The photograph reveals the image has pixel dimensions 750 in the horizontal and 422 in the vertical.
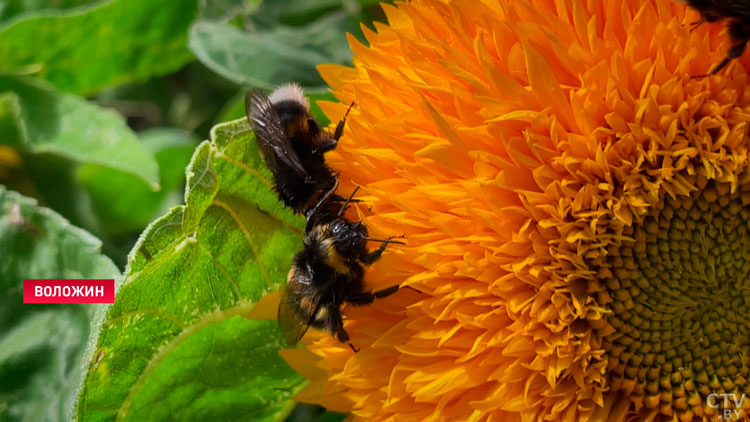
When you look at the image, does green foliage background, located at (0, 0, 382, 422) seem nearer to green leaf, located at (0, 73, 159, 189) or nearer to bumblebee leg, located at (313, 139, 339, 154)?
green leaf, located at (0, 73, 159, 189)

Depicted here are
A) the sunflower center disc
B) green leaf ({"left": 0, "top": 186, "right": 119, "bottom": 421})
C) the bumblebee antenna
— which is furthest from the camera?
green leaf ({"left": 0, "top": 186, "right": 119, "bottom": 421})

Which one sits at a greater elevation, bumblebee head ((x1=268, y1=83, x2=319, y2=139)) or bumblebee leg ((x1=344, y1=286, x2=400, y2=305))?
bumblebee head ((x1=268, y1=83, x2=319, y2=139))

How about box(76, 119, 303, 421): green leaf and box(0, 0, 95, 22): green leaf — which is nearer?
box(76, 119, 303, 421): green leaf

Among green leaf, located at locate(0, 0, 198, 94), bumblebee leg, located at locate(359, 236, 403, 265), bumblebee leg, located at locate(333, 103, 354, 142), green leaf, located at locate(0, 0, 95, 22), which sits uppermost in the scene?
green leaf, located at locate(0, 0, 95, 22)

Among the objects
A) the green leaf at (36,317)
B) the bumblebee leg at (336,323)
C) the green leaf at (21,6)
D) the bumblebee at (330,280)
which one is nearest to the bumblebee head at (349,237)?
the bumblebee at (330,280)

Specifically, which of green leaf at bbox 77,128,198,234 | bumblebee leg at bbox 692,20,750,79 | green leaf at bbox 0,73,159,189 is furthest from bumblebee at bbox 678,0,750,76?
green leaf at bbox 77,128,198,234

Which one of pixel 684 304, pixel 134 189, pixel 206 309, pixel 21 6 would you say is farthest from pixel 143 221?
pixel 684 304
